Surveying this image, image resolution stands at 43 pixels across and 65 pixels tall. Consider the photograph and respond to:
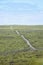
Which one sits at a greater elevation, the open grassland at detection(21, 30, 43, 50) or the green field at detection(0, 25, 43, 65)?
the green field at detection(0, 25, 43, 65)

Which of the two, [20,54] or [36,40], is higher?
[20,54]

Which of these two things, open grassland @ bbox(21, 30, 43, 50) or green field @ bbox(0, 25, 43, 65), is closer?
green field @ bbox(0, 25, 43, 65)

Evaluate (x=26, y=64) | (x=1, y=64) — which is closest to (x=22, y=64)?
(x=26, y=64)

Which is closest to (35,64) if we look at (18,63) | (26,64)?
(26,64)

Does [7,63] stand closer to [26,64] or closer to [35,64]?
[26,64]

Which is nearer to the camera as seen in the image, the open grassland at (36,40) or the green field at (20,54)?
the green field at (20,54)

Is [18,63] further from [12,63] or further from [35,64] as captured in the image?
[35,64]

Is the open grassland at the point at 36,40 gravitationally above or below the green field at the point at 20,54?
below

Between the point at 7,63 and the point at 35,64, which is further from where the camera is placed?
the point at 7,63

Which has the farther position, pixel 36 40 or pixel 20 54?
pixel 36 40
